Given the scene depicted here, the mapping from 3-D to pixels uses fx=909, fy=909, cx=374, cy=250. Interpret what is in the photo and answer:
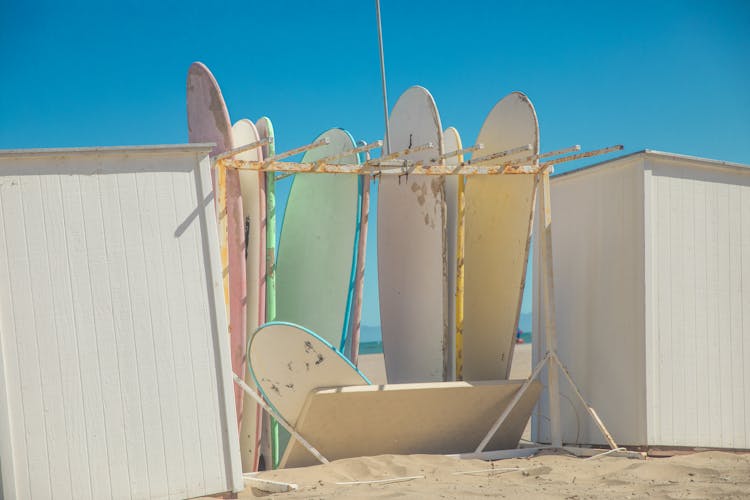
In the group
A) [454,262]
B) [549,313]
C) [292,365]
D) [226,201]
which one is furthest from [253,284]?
[549,313]

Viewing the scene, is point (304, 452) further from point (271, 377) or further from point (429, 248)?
point (429, 248)

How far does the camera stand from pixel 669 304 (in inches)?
269

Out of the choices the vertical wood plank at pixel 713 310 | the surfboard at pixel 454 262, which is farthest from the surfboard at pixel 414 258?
the vertical wood plank at pixel 713 310

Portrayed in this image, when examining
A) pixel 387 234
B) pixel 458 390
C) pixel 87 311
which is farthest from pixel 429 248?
pixel 87 311

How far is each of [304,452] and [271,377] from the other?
2.13ft

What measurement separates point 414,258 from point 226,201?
1.70 meters

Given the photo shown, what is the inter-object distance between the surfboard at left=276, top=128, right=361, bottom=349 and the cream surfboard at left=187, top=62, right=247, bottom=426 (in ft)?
3.06

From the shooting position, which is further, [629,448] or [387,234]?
[387,234]

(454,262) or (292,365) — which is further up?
(454,262)

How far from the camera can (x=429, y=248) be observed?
7.30 meters

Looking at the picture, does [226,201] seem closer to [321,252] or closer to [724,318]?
[321,252]

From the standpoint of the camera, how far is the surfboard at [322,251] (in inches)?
288

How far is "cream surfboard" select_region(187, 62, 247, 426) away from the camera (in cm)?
636

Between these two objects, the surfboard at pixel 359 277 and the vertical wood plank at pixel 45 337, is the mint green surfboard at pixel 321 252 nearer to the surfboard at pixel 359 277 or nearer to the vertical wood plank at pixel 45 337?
the surfboard at pixel 359 277
